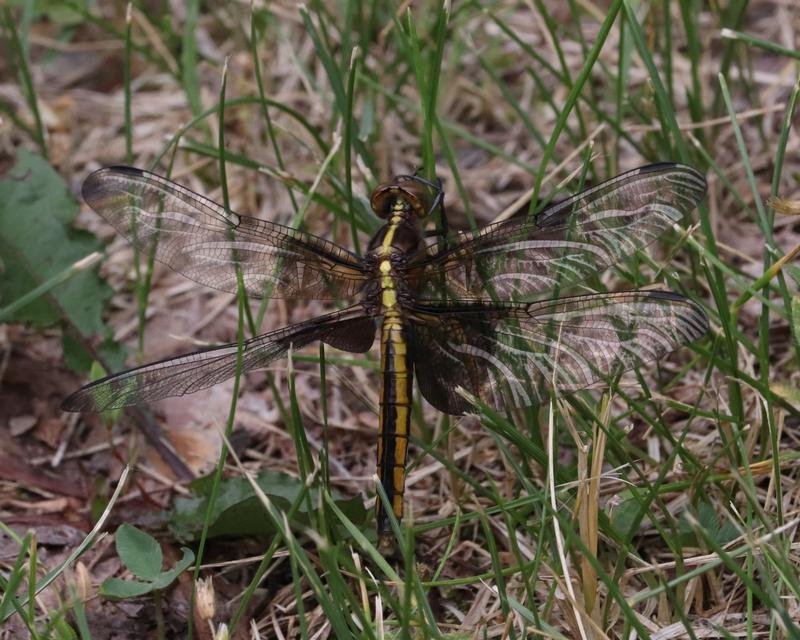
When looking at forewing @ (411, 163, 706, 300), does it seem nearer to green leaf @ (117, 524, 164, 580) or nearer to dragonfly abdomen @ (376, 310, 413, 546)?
dragonfly abdomen @ (376, 310, 413, 546)

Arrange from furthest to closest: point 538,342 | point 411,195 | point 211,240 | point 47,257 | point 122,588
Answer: point 47,257 < point 411,195 < point 211,240 < point 538,342 < point 122,588

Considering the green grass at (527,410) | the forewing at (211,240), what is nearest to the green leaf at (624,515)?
the green grass at (527,410)

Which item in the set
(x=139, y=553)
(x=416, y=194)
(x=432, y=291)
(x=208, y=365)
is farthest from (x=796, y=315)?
(x=139, y=553)

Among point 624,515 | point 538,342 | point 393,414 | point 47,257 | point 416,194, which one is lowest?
point 624,515

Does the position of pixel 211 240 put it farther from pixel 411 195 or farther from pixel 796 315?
pixel 796 315

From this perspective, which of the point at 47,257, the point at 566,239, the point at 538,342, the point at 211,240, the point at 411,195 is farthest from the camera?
the point at 47,257

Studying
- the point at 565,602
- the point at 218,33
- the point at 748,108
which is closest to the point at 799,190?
the point at 748,108
